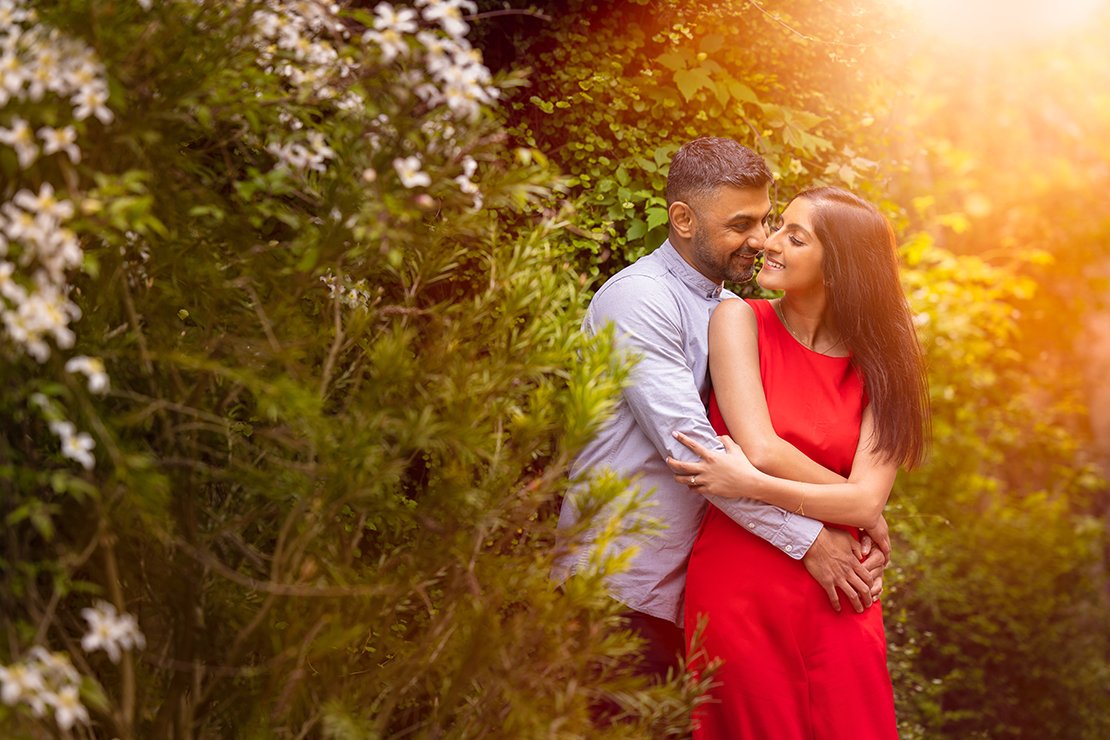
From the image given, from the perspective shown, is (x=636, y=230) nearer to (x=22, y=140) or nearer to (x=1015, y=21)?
(x=22, y=140)

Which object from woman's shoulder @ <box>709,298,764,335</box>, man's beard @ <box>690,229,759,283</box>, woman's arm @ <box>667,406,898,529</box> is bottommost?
woman's arm @ <box>667,406,898,529</box>

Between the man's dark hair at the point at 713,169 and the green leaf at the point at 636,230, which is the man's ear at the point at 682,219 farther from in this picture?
the green leaf at the point at 636,230

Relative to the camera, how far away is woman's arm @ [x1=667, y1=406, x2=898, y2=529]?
301cm

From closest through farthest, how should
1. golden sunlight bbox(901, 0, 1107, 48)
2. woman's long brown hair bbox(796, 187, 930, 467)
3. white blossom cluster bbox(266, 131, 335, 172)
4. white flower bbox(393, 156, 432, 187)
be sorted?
white flower bbox(393, 156, 432, 187)
white blossom cluster bbox(266, 131, 335, 172)
woman's long brown hair bbox(796, 187, 930, 467)
golden sunlight bbox(901, 0, 1107, 48)

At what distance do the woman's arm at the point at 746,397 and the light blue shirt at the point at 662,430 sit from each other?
0.26 ft

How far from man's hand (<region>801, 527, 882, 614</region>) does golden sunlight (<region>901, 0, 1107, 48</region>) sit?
29.2ft

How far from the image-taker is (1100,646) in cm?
779

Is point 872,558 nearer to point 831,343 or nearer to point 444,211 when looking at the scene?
point 831,343

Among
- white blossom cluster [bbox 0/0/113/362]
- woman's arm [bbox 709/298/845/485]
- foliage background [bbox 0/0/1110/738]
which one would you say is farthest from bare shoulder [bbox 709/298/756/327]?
white blossom cluster [bbox 0/0/113/362]

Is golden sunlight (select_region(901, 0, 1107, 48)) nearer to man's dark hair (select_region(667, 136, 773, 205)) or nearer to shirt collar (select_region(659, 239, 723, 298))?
man's dark hair (select_region(667, 136, 773, 205))

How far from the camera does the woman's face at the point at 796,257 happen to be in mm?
3266

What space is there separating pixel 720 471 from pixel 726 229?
774mm

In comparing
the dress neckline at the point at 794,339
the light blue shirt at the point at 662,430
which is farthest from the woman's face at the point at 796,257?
the light blue shirt at the point at 662,430

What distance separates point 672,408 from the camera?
10.1 feet
